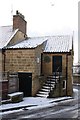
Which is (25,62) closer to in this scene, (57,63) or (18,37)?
(57,63)

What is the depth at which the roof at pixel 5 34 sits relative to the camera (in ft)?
84.8

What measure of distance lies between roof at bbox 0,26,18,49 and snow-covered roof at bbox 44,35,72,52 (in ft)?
13.7

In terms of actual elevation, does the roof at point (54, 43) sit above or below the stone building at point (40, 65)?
above

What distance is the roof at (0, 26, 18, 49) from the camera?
2586cm

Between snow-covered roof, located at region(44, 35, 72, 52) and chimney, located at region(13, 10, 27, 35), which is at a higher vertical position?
chimney, located at region(13, 10, 27, 35)

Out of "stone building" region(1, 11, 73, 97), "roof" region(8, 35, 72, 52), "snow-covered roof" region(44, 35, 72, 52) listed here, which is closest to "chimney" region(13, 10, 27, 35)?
"stone building" region(1, 11, 73, 97)

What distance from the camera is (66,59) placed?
25422 mm

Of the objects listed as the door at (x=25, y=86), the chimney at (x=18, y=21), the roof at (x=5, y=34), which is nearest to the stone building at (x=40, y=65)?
the door at (x=25, y=86)

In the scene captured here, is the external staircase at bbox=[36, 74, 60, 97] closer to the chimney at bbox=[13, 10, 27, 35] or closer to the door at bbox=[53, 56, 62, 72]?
the door at bbox=[53, 56, 62, 72]

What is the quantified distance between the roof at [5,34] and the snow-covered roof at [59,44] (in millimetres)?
4166

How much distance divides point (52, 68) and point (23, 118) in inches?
547

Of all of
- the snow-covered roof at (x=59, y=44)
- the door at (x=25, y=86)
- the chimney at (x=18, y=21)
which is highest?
the chimney at (x=18, y=21)

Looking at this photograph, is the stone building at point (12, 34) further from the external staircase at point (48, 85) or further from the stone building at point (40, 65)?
the external staircase at point (48, 85)

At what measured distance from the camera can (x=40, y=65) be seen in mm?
25031
